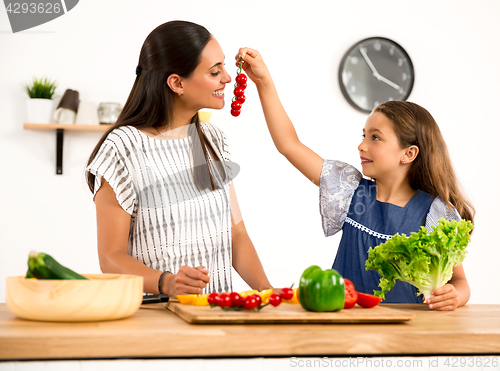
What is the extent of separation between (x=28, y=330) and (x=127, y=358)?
7.0 inches

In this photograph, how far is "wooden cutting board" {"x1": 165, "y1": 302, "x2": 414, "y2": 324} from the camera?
943 mm

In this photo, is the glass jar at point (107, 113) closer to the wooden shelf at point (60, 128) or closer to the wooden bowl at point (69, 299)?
the wooden shelf at point (60, 128)

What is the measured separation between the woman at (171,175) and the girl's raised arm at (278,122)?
0.12 m

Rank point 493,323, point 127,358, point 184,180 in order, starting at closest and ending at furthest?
1. point 127,358
2. point 493,323
3. point 184,180

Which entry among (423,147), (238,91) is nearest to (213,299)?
(238,91)

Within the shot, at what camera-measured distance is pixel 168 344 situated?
0.84 metres

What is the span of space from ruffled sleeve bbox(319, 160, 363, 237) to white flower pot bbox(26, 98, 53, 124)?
1.91 metres

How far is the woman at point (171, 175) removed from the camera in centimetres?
142

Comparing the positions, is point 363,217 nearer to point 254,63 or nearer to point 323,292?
point 254,63

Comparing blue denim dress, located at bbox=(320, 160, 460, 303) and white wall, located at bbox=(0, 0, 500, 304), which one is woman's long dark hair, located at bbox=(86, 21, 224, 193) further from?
white wall, located at bbox=(0, 0, 500, 304)

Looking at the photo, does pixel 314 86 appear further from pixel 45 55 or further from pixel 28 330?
pixel 28 330

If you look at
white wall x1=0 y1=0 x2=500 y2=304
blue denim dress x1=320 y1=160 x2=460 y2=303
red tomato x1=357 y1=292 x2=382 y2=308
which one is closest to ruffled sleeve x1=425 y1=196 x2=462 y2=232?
blue denim dress x1=320 y1=160 x2=460 y2=303

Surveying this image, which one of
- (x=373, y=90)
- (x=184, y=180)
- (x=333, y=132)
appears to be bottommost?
(x=184, y=180)

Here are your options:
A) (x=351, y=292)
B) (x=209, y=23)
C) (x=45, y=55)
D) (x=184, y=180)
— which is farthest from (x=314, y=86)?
(x=351, y=292)
